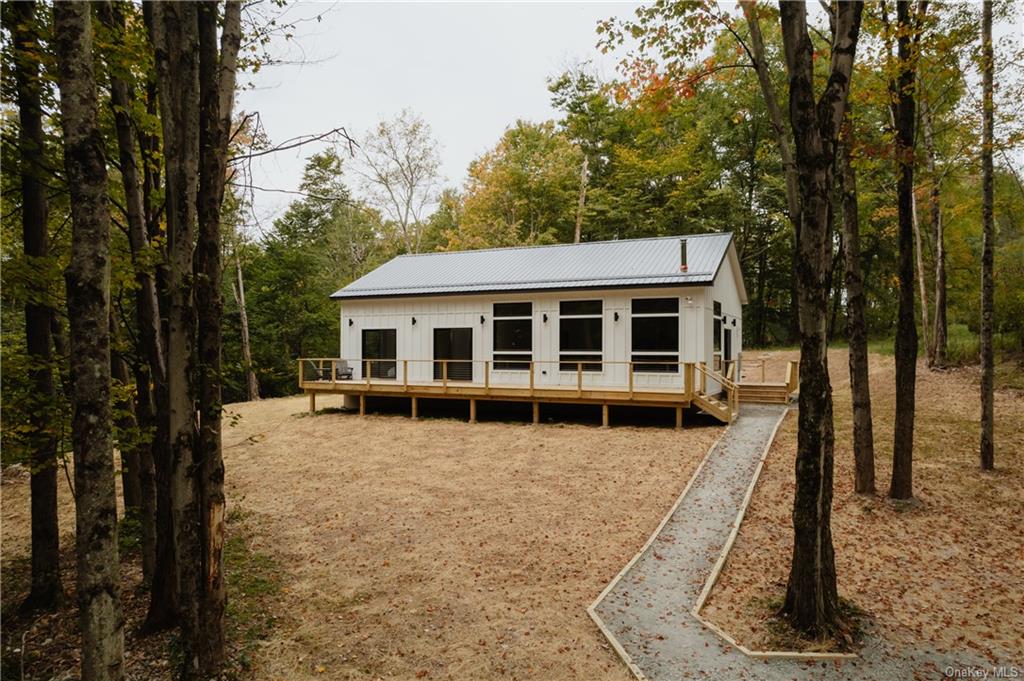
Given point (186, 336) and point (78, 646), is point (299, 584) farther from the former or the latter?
point (186, 336)

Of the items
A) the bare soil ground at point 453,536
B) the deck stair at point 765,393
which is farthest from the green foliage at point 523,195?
the bare soil ground at point 453,536

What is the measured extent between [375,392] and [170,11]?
39.6 feet

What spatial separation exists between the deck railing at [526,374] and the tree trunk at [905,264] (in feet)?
15.2

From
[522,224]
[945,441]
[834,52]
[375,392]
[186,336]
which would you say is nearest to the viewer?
[186,336]

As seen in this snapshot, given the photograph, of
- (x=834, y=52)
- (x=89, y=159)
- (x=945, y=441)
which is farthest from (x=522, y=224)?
(x=89, y=159)

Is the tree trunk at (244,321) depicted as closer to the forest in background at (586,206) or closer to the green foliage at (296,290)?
the green foliage at (296,290)

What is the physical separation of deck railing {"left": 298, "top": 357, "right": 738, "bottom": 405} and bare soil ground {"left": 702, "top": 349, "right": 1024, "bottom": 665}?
2.47 meters

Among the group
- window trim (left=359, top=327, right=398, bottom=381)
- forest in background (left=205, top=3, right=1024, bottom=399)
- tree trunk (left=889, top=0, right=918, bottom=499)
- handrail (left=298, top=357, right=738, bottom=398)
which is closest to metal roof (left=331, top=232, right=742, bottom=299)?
window trim (left=359, top=327, right=398, bottom=381)

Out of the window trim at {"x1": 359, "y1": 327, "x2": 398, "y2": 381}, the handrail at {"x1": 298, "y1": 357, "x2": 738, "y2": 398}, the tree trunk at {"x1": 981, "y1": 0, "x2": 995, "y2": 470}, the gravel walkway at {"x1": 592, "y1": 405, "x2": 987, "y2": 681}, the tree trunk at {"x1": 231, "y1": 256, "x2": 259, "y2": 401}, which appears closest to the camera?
the gravel walkway at {"x1": 592, "y1": 405, "x2": 987, "y2": 681}

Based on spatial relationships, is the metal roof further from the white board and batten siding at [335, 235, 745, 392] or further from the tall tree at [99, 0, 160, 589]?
the tall tree at [99, 0, 160, 589]

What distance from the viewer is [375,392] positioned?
15703mm

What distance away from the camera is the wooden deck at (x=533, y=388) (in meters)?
12.4

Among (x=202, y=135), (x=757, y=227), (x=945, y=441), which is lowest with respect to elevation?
(x=945, y=441)

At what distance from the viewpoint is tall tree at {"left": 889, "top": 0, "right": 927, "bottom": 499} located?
726cm
